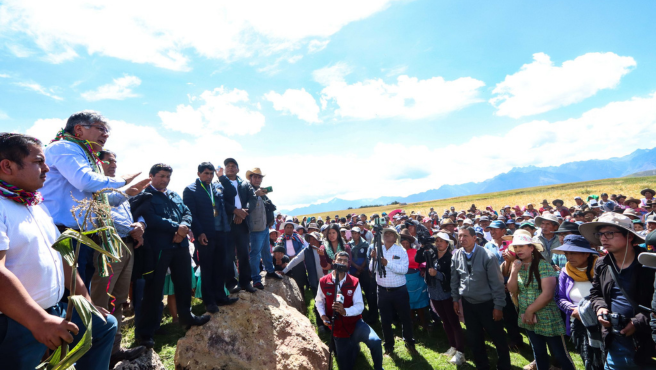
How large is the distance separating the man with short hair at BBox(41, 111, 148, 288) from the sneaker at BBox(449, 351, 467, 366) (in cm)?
624

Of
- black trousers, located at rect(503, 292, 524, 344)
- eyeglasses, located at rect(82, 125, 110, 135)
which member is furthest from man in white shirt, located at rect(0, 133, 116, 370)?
black trousers, located at rect(503, 292, 524, 344)

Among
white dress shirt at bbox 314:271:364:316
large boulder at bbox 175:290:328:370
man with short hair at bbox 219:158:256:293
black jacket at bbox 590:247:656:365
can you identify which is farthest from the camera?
white dress shirt at bbox 314:271:364:316

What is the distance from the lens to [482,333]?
18.1 feet

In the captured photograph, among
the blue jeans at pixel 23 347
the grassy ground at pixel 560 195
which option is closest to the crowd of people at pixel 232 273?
the blue jeans at pixel 23 347

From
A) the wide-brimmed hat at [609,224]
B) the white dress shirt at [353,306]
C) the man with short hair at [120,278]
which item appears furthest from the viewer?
the white dress shirt at [353,306]

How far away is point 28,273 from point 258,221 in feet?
13.6

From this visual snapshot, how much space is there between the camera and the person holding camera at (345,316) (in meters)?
5.50

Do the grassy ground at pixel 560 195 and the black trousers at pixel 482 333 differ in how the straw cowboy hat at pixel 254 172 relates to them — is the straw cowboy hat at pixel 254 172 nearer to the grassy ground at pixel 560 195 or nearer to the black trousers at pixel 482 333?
the black trousers at pixel 482 333

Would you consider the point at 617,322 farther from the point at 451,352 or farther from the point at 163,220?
the point at 163,220

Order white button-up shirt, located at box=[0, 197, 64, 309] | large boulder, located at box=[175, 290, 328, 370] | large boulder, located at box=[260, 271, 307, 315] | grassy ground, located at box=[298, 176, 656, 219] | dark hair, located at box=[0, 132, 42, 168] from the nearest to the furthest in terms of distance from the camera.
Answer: white button-up shirt, located at box=[0, 197, 64, 309] < dark hair, located at box=[0, 132, 42, 168] < large boulder, located at box=[175, 290, 328, 370] < large boulder, located at box=[260, 271, 307, 315] < grassy ground, located at box=[298, 176, 656, 219]

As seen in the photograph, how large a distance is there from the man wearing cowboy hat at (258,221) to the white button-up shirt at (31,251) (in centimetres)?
380

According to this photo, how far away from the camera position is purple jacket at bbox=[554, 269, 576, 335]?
4340 millimetres

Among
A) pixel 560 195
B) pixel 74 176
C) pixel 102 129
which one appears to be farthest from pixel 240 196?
pixel 560 195

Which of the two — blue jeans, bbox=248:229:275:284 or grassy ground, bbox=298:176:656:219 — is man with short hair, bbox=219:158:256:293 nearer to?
blue jeans, bbox=248:229:275:284
